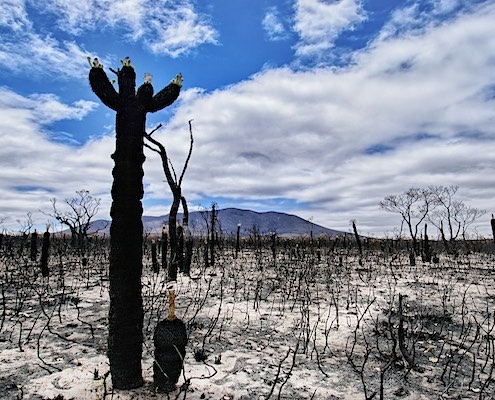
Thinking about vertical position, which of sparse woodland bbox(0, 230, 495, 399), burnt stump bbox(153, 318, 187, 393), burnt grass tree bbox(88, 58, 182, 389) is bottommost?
sparse woodland bbox(0, 230, 495, 399)

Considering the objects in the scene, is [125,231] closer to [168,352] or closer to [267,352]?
[168,352]

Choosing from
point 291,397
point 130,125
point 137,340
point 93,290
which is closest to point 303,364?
point 291,397

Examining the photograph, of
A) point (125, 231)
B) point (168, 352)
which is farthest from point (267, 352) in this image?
point (125, 231)

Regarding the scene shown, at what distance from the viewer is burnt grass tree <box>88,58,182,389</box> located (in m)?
3.83

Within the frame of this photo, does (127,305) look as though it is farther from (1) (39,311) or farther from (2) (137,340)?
(1) (39,311)

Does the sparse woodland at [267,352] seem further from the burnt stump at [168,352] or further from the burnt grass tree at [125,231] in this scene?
the burnt grass tree at [125,231]

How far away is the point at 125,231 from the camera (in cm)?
388

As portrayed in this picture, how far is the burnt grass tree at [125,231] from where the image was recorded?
Result: 3.83 m

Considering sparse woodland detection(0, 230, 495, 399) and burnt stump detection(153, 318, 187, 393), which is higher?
burnt stump detection(153, 318, 187, 393)

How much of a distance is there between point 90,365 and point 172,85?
385cm

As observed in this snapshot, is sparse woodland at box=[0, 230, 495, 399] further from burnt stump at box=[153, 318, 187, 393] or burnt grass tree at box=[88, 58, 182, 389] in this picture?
burnt grass tree at box=[88, 58, 182, 389]

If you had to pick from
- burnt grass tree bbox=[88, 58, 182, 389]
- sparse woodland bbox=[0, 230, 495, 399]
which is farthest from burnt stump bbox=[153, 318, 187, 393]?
burnt grass tree bbox=[88, 58, 182, 389]

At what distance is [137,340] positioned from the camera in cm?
392

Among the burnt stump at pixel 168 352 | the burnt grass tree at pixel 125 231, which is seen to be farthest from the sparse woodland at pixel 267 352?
the burnt grass tree at pixel 125 231
